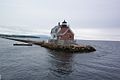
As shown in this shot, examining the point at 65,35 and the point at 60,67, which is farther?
the point at 65,35

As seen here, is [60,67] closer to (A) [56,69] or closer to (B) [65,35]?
(A) [56,69]

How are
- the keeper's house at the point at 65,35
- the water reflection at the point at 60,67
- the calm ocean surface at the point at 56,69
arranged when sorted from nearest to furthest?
1. the calm ocean surface at the point at 56,69
2. the water reflection at the point at 60,67
3. the keeper's house at the point at 65,35

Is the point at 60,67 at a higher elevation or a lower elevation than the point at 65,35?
lower

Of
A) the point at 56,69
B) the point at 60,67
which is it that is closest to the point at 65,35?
the point at 60,67

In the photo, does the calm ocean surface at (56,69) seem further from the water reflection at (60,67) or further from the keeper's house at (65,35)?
the keeper's house at (65,35)

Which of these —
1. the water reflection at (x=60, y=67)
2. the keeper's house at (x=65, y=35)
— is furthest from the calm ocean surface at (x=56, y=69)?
the keeper's house at (x=65, y=35)

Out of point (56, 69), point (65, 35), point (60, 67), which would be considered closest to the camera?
point (56, 69)

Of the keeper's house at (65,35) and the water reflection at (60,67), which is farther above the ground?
the keeper's house at (65,35)

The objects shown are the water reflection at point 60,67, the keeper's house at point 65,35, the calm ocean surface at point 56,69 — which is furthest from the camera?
the keeper's house at point 65,35

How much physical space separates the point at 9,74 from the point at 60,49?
3455 centimetres

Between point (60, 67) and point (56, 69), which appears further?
point (60, 67)

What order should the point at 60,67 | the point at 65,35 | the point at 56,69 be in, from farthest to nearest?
the point at 65,35
the point at 60,67
the point at 56,69

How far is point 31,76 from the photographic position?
22984 millimetres

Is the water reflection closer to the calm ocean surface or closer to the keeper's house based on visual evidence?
the calm ocean surface
